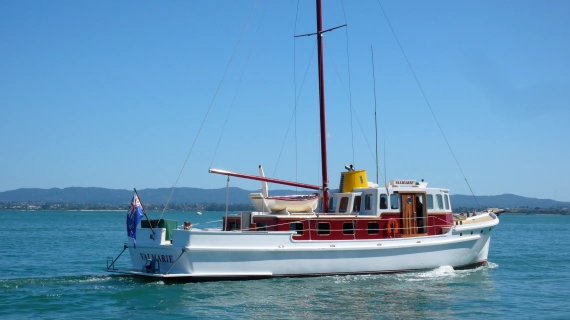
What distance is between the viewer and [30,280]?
20719mm

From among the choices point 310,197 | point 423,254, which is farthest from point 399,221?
point 310,197

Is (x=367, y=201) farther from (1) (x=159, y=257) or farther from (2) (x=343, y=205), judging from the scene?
(1) (x=159, y=257)

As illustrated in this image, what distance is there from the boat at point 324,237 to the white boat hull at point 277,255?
30mm

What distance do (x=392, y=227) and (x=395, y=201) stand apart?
1040 mm

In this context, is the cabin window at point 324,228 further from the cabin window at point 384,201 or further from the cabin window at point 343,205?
the cabin window at point 384,201

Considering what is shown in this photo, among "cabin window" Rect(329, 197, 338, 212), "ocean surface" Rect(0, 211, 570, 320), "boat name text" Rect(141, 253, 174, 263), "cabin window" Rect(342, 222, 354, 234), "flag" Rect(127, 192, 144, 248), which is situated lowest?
"ocean surface" Rect(0, 211, 570, 320)

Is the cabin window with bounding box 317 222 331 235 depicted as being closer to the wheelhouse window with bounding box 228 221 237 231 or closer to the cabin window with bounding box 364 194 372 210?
the cabin window with bounding box 364 194 372 210

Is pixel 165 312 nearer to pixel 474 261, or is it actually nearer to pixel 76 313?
pixel 76 313

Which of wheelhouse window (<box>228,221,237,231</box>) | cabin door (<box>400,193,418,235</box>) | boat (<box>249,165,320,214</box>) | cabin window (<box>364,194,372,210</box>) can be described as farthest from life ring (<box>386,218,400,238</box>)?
wheelhouse window (<box>228,221,237,231</box>)

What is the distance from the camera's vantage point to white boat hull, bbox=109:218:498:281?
1931 cm

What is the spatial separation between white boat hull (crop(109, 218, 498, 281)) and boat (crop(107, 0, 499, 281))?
0.10 feet

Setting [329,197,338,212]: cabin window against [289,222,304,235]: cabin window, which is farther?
[329,197,338,212]: cabin window

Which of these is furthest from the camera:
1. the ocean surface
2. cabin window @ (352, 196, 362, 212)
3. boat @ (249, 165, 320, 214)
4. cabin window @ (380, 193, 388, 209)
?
cabin window @ (352, 196, 362, 212)

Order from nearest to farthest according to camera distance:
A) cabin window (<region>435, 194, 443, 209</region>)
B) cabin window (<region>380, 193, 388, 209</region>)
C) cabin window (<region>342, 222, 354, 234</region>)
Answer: cabin window (<region>342, 222, 354, 234</region>) → cabin window (<region>380, 193, 388, 209</region>) → cabin window (<region>435, 194, 443, 209</region>)
